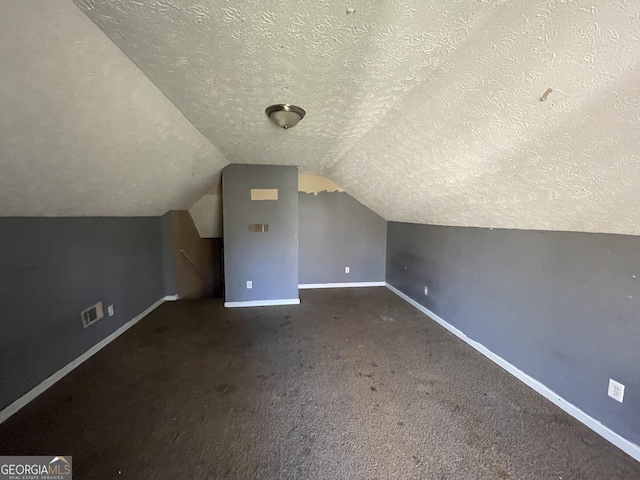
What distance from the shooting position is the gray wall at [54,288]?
178 cm

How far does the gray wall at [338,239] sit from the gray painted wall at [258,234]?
987mm

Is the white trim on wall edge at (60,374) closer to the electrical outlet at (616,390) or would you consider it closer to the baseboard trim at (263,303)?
the baseboard trim at (263,303)

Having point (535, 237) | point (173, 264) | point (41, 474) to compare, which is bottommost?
point (41, 474)

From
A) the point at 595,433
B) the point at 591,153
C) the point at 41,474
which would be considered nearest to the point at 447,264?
the point at 595,433

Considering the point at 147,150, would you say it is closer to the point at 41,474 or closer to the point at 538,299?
the point at 41,474

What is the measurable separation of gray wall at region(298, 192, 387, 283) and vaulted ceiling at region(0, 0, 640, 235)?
2.63m

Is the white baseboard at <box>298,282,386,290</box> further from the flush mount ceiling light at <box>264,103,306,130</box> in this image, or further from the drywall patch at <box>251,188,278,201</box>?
the flush mount ceiling light at <box>264,103,306,130</box>

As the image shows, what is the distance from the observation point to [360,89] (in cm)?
154

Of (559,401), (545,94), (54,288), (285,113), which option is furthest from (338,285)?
(545,94)

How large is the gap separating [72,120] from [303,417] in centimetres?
220

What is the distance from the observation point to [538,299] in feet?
6.75

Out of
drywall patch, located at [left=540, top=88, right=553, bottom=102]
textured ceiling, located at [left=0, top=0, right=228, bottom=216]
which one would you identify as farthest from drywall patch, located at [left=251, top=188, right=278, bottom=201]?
drywall patch, located at [left=540, top=88, right=553, bottom=102]

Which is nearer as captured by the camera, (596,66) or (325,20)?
(596,66)

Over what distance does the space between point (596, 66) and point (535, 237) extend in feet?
4.93
